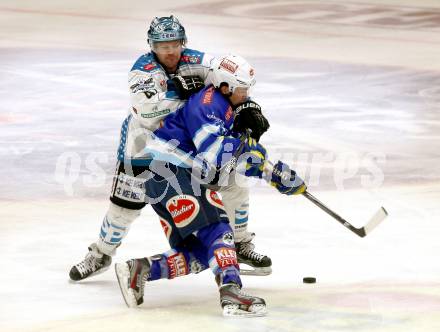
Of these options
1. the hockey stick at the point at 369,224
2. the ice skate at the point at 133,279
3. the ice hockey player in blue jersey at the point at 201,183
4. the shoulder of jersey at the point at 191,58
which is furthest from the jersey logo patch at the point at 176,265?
the shoulder of jersey at the point at 191,58

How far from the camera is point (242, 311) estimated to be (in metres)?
5.35

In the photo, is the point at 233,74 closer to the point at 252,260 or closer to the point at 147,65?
the point at 147,65

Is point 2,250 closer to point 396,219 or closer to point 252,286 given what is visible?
point 252,286

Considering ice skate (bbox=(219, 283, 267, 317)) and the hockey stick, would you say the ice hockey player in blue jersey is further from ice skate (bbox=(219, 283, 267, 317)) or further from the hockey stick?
the hockey stick

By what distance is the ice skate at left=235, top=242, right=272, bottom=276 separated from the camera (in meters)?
6.21

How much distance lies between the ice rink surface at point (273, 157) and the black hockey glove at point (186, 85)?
0.98 metres

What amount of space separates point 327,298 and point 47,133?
4.22 meters

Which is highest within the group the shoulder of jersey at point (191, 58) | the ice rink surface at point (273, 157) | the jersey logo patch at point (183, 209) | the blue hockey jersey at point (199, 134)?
the shoulder of jersey at point (191, 58)

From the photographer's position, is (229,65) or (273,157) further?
(273,157)

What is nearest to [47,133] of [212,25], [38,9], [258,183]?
[258,183]

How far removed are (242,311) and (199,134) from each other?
0.83 m

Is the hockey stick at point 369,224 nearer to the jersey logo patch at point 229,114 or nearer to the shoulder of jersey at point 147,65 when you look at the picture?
the jersey logo patch at point 229,114

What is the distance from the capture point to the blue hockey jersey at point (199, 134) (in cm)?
547

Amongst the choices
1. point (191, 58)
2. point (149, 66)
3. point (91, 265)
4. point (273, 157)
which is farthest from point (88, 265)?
point (273, 157)
